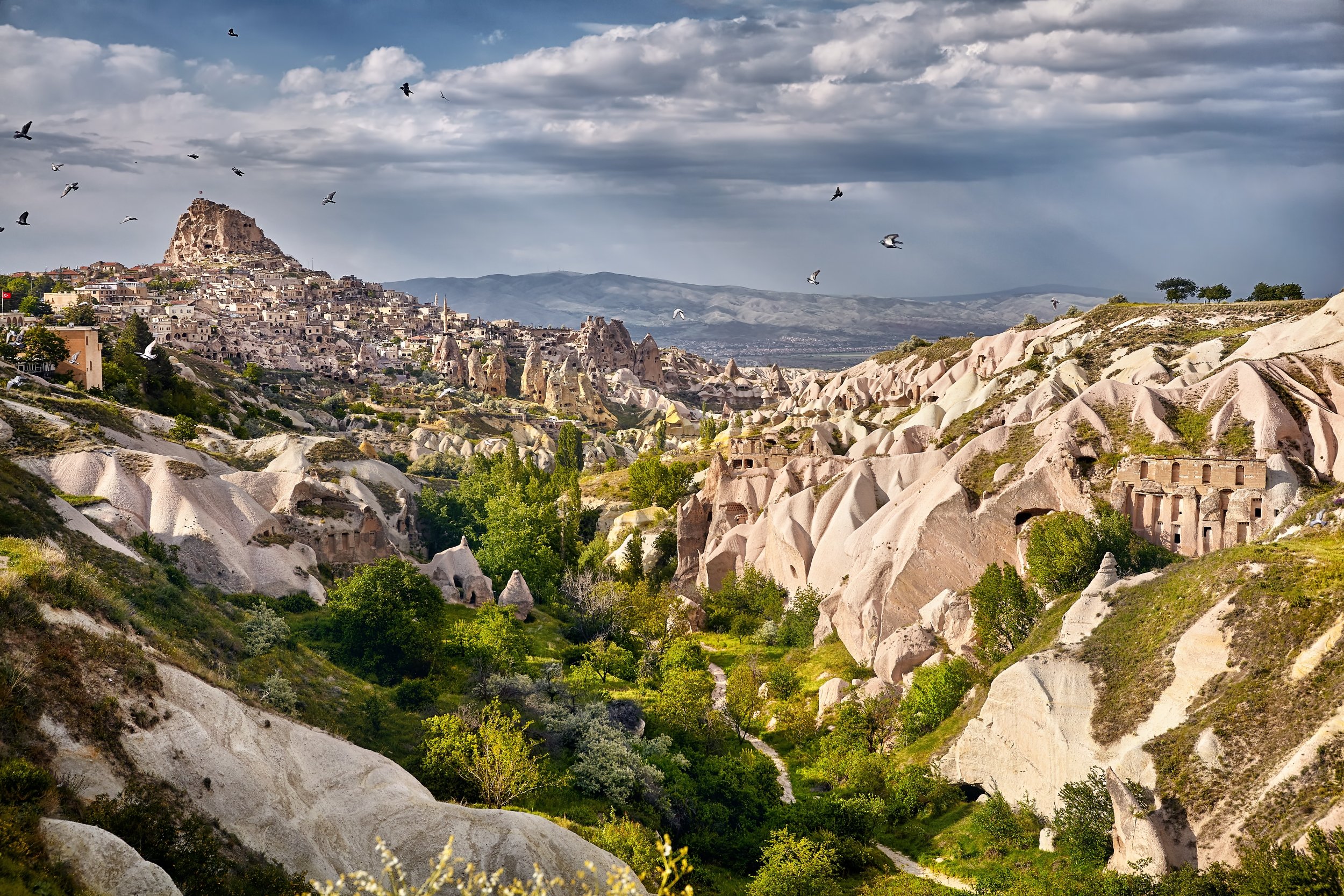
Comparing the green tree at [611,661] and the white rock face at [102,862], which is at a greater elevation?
the white rock face at [102,862]

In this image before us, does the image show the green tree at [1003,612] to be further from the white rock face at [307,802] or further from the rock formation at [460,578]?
the rock formation at [460,578]

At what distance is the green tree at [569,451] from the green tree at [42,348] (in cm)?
3977

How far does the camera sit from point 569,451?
103438 mm

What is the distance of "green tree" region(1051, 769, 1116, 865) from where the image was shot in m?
27.0

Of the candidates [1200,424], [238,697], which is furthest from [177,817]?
[1200,424]

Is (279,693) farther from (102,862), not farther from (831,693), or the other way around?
(831,693)

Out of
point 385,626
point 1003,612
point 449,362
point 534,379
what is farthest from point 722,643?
point 449,362

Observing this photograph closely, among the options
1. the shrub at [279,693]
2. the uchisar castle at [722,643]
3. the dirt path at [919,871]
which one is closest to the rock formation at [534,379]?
the uchisar castle at [722,643]

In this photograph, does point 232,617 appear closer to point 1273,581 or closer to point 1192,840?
point 1192,840

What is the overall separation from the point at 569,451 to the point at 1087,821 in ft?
262

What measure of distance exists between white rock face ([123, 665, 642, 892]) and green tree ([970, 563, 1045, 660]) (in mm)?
21912

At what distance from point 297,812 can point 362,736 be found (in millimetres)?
13288

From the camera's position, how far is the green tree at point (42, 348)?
6384 cm

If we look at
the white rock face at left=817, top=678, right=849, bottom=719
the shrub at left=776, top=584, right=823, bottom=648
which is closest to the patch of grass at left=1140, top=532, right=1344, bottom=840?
the white rock face at left=817, top=678, right=849, bottom=719
